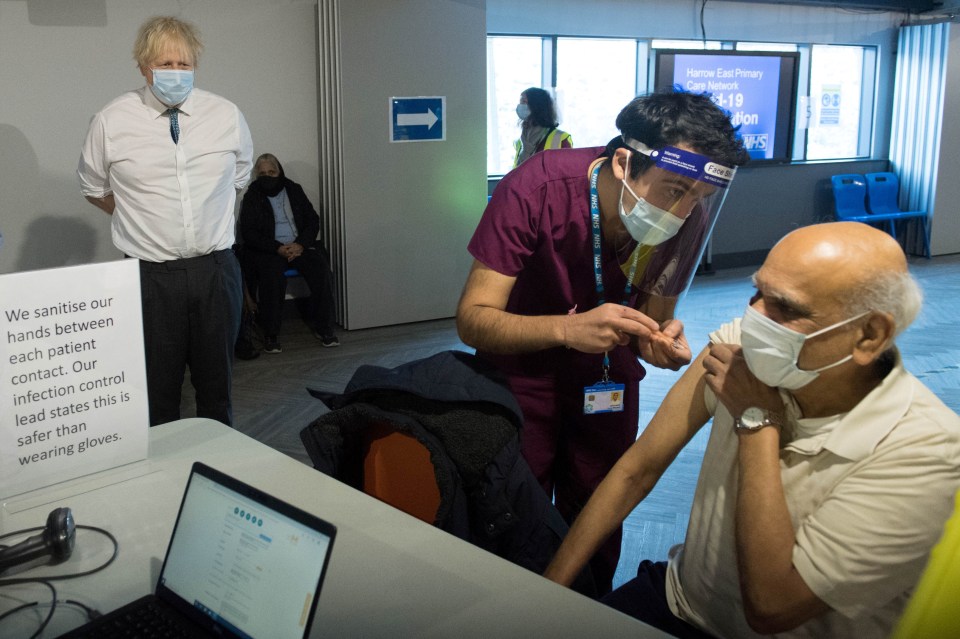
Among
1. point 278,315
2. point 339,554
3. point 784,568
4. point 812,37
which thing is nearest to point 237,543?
point 339,554

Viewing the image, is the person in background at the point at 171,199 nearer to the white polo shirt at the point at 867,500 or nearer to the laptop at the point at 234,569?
the laptop at the point at 234,569

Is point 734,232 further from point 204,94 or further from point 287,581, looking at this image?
point 287,581

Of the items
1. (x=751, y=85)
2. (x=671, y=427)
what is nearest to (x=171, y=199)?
(x=671, y=427)

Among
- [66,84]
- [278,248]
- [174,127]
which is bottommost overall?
[278,248]

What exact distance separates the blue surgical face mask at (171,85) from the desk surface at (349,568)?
1945 mm

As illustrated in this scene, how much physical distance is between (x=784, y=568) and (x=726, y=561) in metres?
0.21

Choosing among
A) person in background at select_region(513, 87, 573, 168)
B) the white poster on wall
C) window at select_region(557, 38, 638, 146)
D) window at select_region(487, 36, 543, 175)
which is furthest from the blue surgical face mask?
window at select_region(557, 38, 638, 146)

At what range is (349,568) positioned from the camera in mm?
1489

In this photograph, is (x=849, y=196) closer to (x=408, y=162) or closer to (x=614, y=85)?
(x=614, y=85)

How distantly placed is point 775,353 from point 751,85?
8242 millimetres

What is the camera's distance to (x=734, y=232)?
947cm

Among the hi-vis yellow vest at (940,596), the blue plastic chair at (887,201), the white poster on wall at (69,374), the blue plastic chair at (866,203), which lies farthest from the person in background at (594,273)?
the blue plastic chair at (887,201)

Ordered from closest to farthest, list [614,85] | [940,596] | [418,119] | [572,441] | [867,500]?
[940,596] < [867,500] < [572,441] < [418,119] < [614,85]

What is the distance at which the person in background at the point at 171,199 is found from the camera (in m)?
3.40
